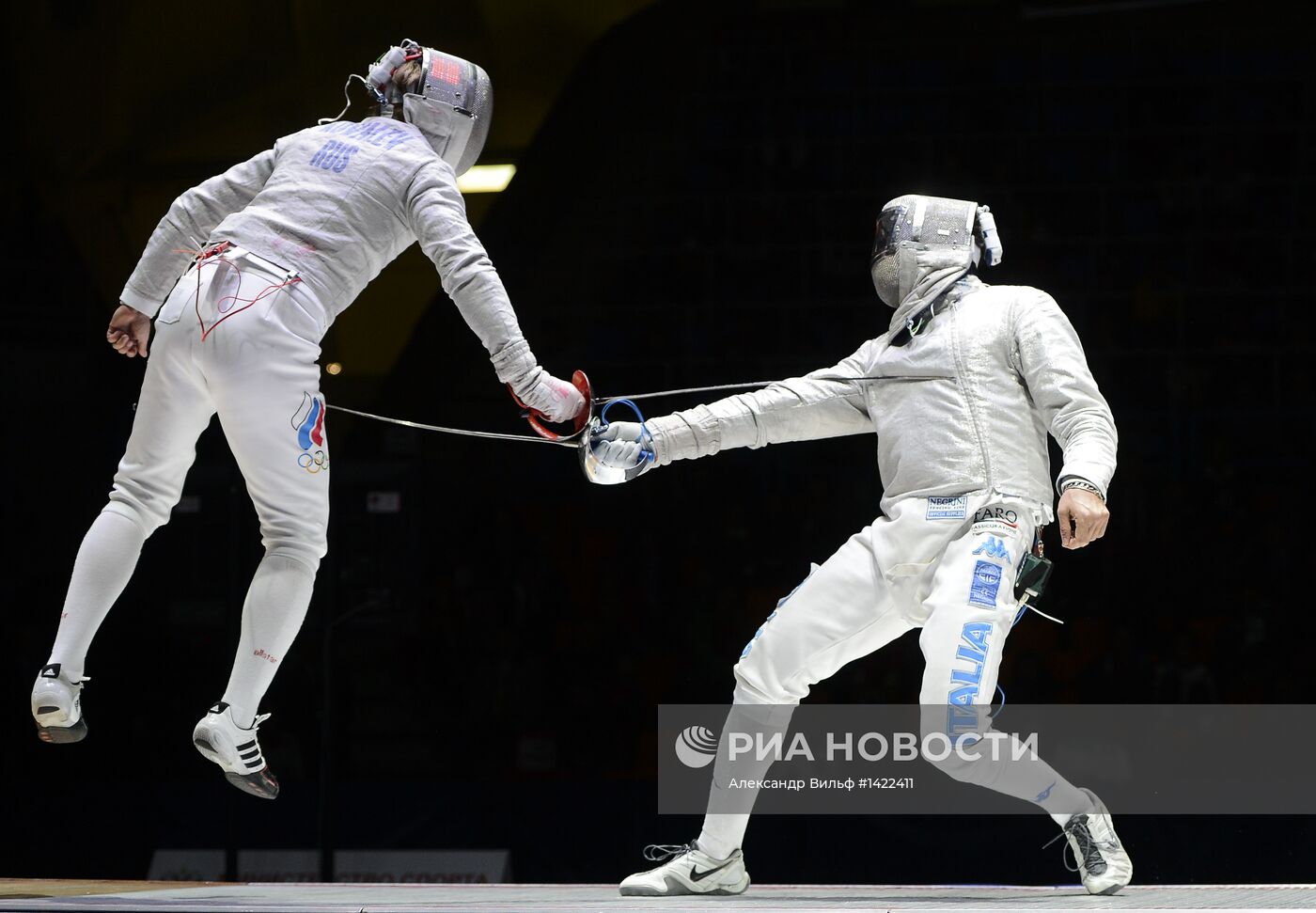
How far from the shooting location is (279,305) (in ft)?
8.05

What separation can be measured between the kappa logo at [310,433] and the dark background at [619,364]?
236 cm

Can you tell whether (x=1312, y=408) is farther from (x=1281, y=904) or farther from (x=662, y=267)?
(x=1281, y=904)

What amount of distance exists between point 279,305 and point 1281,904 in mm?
1904

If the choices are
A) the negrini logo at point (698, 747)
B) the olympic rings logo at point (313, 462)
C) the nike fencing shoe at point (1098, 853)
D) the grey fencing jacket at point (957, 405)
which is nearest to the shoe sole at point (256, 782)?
the olympic rings logo at point (313, 462)

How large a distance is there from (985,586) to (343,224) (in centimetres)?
129

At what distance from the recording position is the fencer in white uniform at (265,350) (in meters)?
2.42

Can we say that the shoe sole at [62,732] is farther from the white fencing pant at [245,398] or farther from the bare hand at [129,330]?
the bare hand at [129,330]

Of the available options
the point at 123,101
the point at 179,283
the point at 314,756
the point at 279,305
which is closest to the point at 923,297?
the point at 279,305

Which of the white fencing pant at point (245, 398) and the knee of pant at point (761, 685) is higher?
the white fencing pant at point (245, 398)

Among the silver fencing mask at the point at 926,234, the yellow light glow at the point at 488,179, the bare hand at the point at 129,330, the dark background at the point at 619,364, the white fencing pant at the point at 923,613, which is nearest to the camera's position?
the white fencing pant at the point at 923,613

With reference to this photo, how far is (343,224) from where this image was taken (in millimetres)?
2537

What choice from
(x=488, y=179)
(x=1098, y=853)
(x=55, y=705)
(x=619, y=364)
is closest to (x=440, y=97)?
(x=55, y=705)

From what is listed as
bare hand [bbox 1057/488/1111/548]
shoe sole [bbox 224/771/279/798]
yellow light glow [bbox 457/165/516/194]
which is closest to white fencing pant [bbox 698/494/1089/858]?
bare hand [bbox 1057/488/1111/548]

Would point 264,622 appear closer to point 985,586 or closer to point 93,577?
point 93,577
